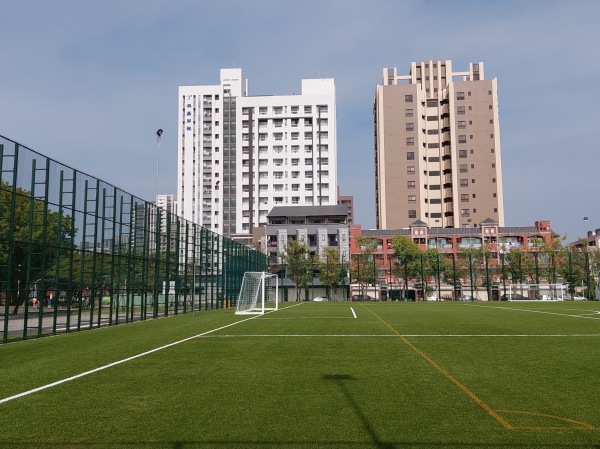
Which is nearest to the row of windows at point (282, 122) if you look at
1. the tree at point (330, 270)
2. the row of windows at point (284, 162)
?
the row of windows at point (284, 162)

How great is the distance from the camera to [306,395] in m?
7.87

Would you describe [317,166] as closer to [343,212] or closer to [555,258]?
[343,212]

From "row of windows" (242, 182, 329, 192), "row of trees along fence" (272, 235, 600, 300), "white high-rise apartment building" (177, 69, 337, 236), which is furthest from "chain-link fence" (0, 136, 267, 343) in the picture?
"white high-rise apartment building" (177, 69, 337, 236)

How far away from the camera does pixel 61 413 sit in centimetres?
694

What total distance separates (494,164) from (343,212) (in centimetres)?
3866

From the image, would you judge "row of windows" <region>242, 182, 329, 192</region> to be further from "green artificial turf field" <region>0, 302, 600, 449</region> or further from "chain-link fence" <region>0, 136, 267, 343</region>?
"green artificial turf field" <region>0, 302, 600, 449</region>

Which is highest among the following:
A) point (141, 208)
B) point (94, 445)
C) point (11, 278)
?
point (141, 208)

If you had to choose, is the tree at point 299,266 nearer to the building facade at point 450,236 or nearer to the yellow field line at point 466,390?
the building facade at point 450,236

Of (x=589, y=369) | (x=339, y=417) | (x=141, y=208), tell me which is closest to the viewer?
(x=339, y=417)

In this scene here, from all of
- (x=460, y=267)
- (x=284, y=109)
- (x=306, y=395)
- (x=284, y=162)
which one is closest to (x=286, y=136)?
(x=284, y=162)

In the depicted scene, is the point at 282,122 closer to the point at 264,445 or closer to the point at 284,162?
the point at 284,162

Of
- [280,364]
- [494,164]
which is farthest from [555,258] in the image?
[280,364]

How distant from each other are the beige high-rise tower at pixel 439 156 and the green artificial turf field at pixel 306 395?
105 meters

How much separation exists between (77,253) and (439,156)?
107 metres
